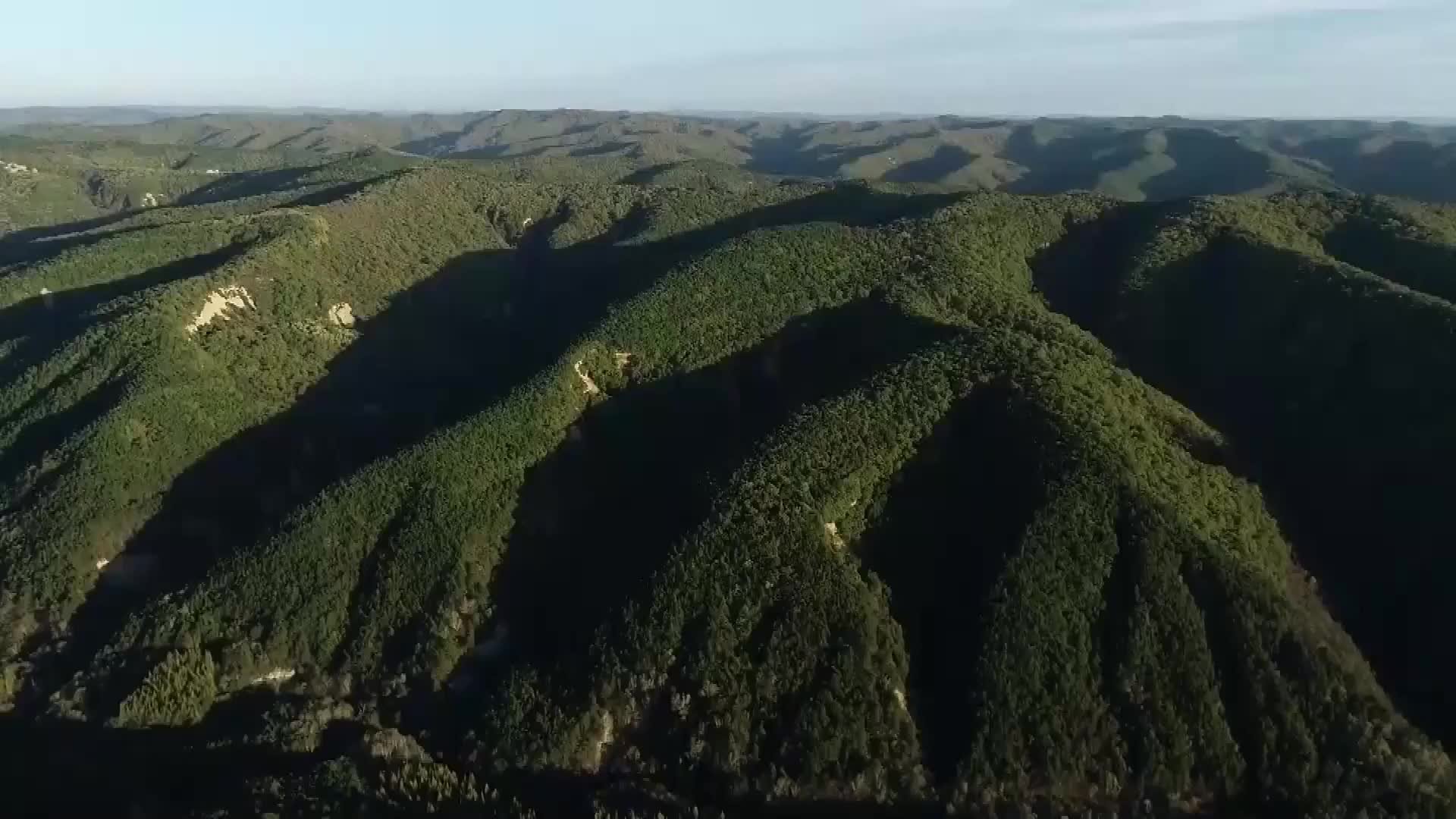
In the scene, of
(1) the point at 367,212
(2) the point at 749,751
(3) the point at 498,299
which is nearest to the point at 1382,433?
(2) the point at 749,751

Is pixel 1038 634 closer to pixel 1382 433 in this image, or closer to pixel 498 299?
pixel 1382 433

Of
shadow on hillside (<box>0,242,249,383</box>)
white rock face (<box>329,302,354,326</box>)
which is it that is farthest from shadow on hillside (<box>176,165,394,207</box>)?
white rock face (<box>329,302,354,326</box>)

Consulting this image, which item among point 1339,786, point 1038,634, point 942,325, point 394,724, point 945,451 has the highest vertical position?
point 942,325

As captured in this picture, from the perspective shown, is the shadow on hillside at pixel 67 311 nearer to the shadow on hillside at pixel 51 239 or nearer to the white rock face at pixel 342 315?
the white rock face at pixel 342 315

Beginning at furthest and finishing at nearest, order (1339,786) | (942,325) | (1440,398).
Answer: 1. (942,325)
2. (1440,398)
3. (1339,786)

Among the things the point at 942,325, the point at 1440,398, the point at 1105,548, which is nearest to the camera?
the point at 1105,548

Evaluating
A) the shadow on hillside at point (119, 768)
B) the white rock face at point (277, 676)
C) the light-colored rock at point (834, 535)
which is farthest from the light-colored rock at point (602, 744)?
the white rock face at point (277, 676)

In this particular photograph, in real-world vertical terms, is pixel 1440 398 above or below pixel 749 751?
above

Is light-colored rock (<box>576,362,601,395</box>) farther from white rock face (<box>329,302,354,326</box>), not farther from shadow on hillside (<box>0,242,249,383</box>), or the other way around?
shadow on hillside (<box>0,242,249,383</box>)
